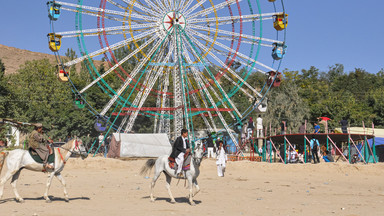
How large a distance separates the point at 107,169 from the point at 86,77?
53.8m

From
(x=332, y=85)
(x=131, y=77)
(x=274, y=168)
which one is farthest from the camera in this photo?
(x=332, y=85)

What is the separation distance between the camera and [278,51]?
35.0 meters

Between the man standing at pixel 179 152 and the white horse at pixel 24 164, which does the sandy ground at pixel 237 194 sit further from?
the man standing at pixel 179 152

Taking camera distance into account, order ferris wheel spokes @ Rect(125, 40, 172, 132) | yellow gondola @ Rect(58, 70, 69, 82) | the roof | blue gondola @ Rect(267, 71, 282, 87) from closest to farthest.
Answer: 1. the roof
2. yellow gondola @ Rect(58, 70, 69, 82)
3. blue gondola @ Rect(267, 71, 282, 87)
4. ferris wheel spokes @ Rect(125, 40, 172, 132)

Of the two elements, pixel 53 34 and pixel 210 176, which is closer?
pixel 210 176

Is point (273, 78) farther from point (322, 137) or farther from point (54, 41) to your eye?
point (54, 41)

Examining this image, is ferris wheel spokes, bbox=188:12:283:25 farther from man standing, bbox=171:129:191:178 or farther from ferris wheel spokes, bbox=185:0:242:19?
man standing, bbox=171:129:191:178

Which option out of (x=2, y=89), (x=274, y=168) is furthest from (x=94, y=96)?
(x=274, y=168)

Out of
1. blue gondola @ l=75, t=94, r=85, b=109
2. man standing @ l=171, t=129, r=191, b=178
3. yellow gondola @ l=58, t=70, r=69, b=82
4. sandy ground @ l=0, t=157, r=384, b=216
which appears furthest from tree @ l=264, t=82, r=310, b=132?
man standing @ l=171, t=129, r=191, b=178

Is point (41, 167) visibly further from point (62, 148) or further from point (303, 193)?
point (303, 193)

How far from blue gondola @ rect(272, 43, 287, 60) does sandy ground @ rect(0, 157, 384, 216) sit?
9500mm

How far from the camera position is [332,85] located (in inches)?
3750

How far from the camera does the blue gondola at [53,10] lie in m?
32.4

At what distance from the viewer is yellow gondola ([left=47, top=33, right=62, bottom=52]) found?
1271 inches
